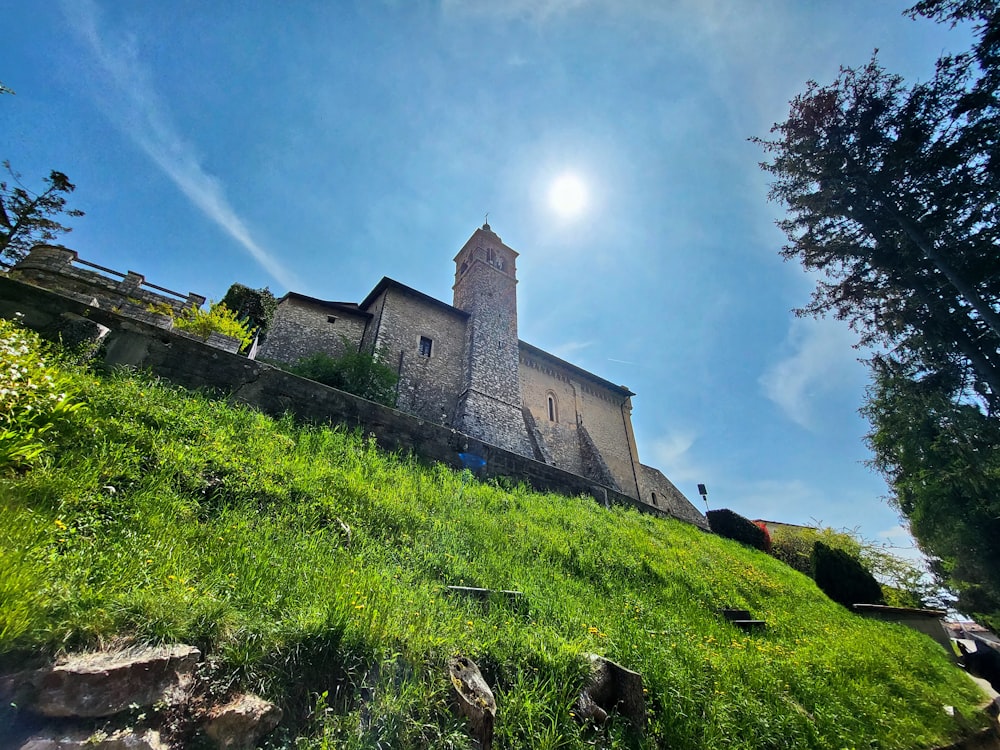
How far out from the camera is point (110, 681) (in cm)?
161

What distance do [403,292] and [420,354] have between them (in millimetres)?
2873

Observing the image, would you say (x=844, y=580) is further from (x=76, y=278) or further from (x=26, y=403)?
(x=76, y=278)

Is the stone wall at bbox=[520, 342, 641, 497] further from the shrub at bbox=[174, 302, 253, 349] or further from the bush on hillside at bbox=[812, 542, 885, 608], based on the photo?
the shrub at bbox=[174, 302, 253, 349]

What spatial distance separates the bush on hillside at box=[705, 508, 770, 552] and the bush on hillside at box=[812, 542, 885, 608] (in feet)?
11.9

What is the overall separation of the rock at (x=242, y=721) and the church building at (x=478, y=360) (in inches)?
534

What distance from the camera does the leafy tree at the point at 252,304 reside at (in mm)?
15695

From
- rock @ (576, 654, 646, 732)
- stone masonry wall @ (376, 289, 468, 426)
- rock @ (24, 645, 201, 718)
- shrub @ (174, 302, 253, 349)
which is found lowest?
rock @ (576, 654, 646, 732)

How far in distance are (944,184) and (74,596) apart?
572 inches

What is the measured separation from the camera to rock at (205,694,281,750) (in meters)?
1.73

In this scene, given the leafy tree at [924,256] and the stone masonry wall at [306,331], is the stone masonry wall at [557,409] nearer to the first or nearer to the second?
the stone masonry wall at [306,331]

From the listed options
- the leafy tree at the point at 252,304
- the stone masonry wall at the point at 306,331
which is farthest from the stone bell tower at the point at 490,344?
Result: the leafy tree at the point at 252,304

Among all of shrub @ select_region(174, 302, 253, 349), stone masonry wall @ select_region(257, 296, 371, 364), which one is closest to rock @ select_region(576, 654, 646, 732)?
shrub @ select_region(174, 302, 253, 349)

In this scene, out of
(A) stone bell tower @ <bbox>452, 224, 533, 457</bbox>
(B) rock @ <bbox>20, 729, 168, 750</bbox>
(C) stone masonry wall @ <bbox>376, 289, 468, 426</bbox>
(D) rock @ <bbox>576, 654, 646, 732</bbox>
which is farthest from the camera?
(A) stone bell tower @ <bbox>452, 224, 533, 457</bbox>

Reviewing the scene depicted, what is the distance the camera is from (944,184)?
29.3 ft
